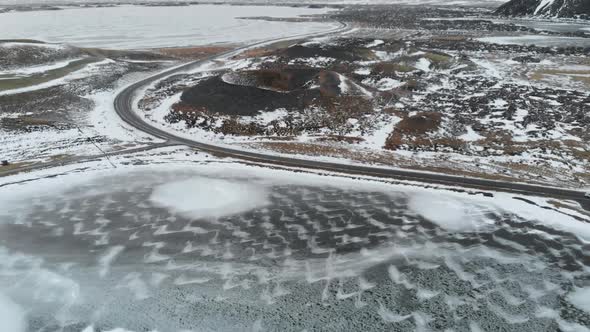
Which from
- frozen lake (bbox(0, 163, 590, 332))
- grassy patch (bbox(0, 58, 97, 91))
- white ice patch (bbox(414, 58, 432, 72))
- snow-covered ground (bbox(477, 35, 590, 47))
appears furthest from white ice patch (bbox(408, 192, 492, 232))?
snow-covered ground (bbox(477, 35, 590, 47))

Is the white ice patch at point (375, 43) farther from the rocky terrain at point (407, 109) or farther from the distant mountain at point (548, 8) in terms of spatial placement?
the distant mountain at point (548, 8)

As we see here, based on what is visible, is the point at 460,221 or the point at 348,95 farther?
the point at 348,95

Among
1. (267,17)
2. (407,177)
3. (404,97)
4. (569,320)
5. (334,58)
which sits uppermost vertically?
(267,17)

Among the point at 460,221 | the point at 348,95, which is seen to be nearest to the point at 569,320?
the point at 460,221

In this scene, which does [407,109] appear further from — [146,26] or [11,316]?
[146,26]

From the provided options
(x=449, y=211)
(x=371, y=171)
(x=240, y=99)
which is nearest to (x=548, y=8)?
(x=240, y=99)

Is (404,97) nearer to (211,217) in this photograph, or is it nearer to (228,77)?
(228,77)

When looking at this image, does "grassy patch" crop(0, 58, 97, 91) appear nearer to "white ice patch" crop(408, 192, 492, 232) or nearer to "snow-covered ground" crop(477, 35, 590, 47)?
"white ice patch" crop(408, 192, 492, 232)

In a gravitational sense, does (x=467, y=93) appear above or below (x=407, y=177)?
above
